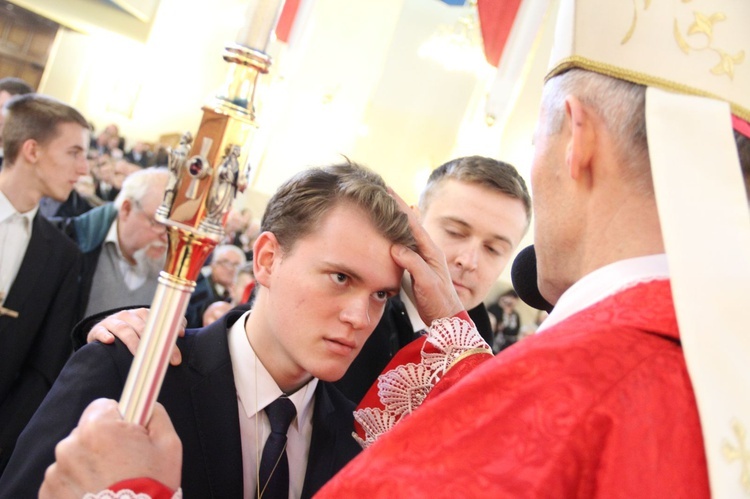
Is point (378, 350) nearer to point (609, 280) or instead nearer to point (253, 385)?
point (253, 385)

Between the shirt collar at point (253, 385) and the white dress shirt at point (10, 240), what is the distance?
207cm

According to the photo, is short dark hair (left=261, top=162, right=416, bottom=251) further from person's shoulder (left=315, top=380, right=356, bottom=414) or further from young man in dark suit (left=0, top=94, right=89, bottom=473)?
young man in dark suit (left=0, top=94, right=89, bottom=473)

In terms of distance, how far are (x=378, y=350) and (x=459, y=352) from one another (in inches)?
29.8

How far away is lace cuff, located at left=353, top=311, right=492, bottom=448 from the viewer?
2.12m

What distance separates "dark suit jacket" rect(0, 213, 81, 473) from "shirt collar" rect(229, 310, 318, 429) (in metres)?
1.82

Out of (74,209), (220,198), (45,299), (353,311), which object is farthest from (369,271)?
(74,209)

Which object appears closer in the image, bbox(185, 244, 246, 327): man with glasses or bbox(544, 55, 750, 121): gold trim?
bbox(544, 55, 750, 121): gold trim

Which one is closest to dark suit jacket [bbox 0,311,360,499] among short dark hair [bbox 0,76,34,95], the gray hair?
the gray hair

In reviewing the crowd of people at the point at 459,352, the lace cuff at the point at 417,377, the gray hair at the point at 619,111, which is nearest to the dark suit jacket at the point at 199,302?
the crowd of people at the point at 459,352

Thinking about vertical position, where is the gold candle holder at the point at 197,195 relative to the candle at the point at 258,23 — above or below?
below

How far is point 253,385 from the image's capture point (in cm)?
212

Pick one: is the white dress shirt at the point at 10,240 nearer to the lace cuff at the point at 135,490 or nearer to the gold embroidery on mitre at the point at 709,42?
the lace cuff at the point at 135,490

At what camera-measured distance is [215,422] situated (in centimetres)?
198

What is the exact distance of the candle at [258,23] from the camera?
4.30 ft
